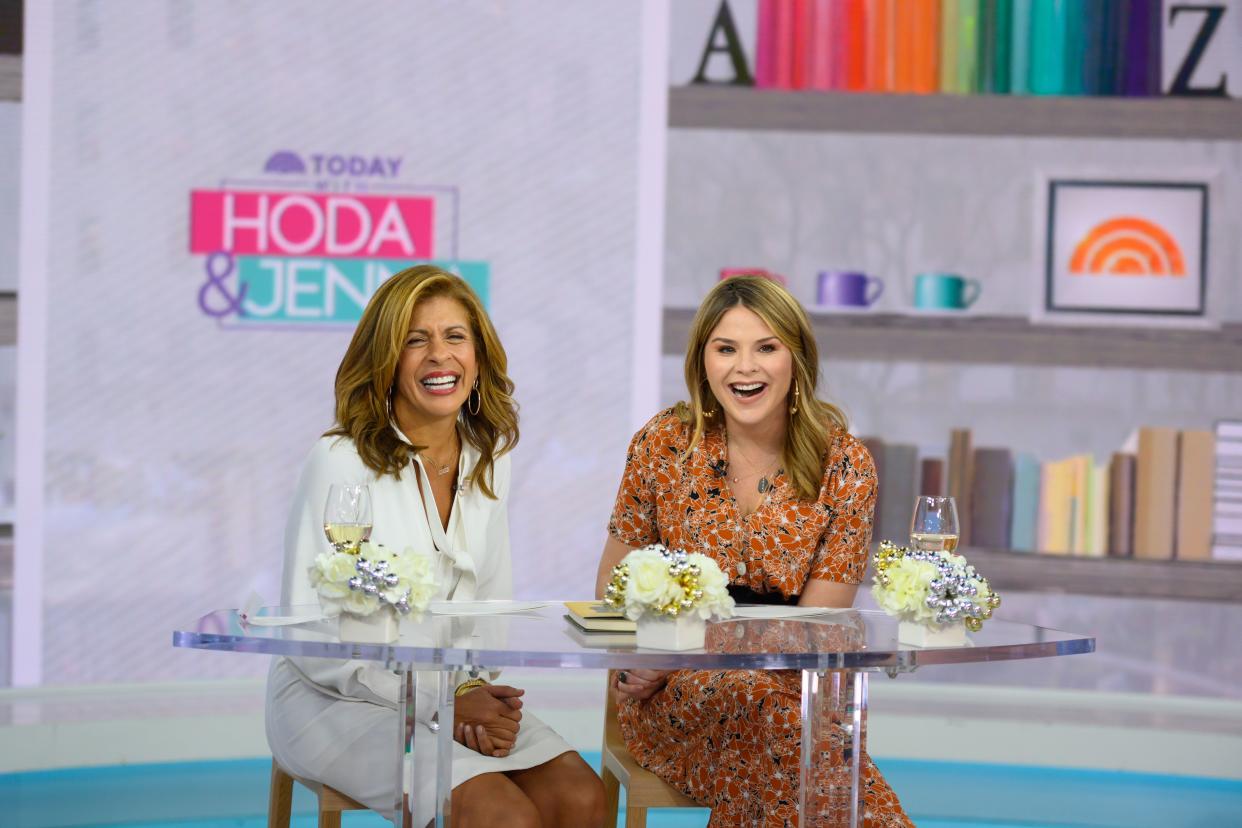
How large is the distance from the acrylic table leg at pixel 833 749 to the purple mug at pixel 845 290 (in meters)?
2.62

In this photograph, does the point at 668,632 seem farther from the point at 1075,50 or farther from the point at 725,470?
the point at 1075,50

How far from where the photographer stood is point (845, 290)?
4.69 metres

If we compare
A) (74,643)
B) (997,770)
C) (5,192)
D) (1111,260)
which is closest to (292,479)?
(74,643)

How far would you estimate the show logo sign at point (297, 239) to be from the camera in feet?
15.3

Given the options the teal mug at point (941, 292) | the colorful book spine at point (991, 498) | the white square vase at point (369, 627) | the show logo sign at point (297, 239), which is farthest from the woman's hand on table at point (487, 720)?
the teal mug at point (941, 292)

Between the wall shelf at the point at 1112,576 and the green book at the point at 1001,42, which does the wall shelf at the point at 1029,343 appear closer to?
the wall shelf at the point at 1112,576

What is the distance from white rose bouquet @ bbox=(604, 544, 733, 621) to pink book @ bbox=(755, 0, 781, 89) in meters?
3.04

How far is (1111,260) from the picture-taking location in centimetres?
465

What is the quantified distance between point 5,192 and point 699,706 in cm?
328

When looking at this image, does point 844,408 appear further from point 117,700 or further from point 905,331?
point 117,700

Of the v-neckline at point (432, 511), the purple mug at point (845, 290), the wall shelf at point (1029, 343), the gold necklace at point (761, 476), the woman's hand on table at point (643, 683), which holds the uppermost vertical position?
the purple mug at point (845, 290)

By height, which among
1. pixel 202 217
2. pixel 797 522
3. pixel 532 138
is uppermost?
pixel 532 138

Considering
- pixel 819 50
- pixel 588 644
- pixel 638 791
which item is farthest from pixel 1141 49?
pixel 588 644

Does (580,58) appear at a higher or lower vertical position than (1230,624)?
higher
